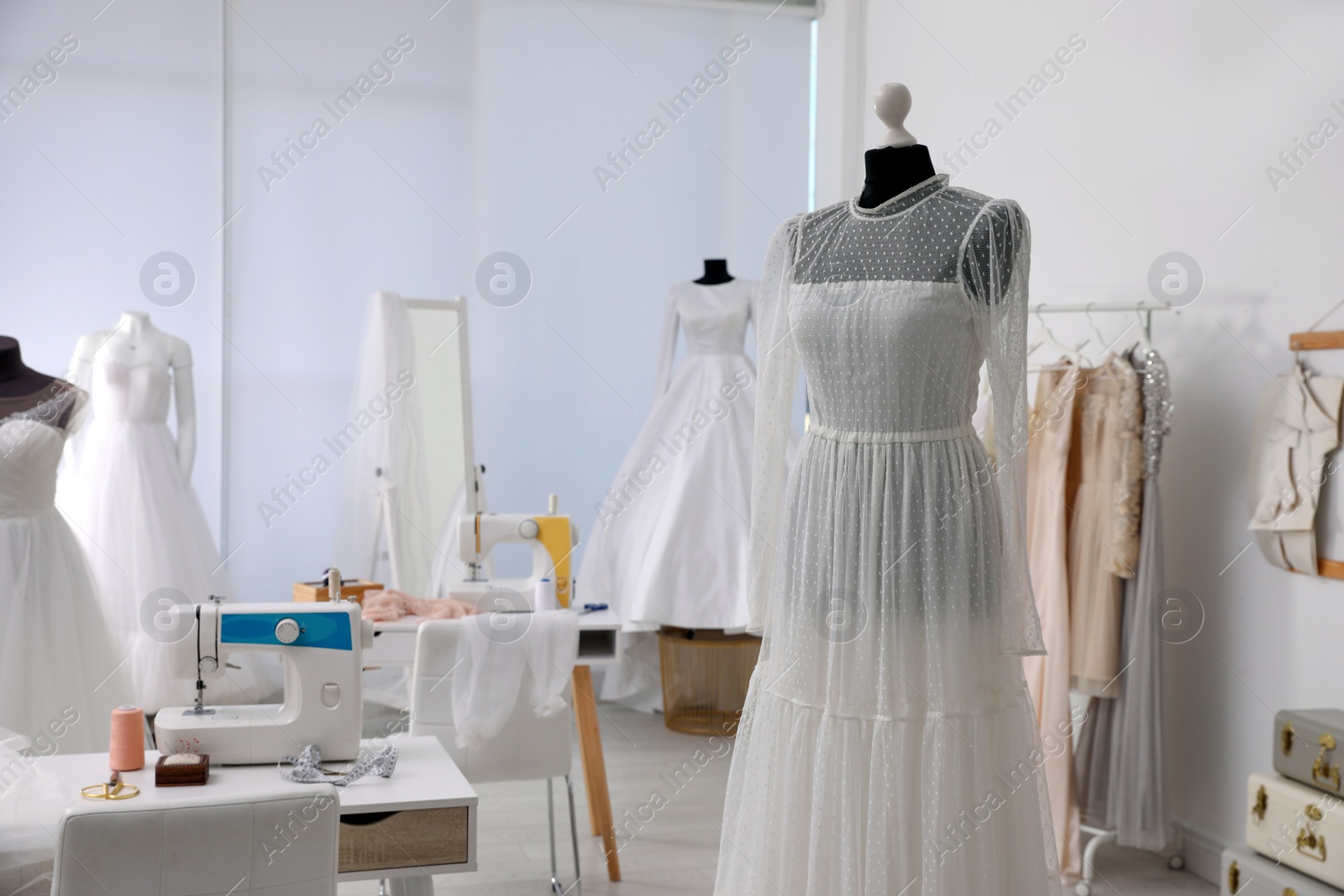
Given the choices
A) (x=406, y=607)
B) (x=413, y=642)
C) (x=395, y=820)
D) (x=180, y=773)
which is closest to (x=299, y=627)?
(x=180, y=773)

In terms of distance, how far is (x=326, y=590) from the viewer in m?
2.90

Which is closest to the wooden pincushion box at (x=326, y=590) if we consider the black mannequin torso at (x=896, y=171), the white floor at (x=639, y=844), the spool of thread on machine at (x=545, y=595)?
the spool of thread on machine at (x=545, y=595)

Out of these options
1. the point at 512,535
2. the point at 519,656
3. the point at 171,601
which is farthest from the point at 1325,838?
the point at 171,601

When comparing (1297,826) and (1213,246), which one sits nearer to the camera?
(1297,826)

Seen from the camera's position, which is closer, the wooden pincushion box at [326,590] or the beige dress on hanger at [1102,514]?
the wooden pincushion box at [326,590]

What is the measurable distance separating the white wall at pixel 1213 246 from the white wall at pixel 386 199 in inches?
71.7

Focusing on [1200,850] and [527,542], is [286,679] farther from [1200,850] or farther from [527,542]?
[1200,850]

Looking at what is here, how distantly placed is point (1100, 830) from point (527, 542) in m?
1.75

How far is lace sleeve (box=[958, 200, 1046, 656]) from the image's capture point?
1857 millimetres

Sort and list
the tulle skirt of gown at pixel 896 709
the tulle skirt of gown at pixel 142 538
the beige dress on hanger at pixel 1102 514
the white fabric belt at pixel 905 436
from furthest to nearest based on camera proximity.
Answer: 1. the tulle skirt of gown at pixel 142 538
2. the beige dress on hanger at pixel 1102 514
3. the white fabric belt at pixel 905 436
4. the tulle skirt of gown at pixel 896 709

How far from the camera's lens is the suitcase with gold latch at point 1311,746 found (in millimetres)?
2354

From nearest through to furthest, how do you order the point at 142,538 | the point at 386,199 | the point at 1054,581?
the point at 1054,581
the point at 142,538
the point at 386,199

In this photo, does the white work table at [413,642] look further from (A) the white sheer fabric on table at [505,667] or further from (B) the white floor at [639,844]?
(B) the white floor at [639,844]

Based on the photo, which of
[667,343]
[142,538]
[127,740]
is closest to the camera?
[127,740]
